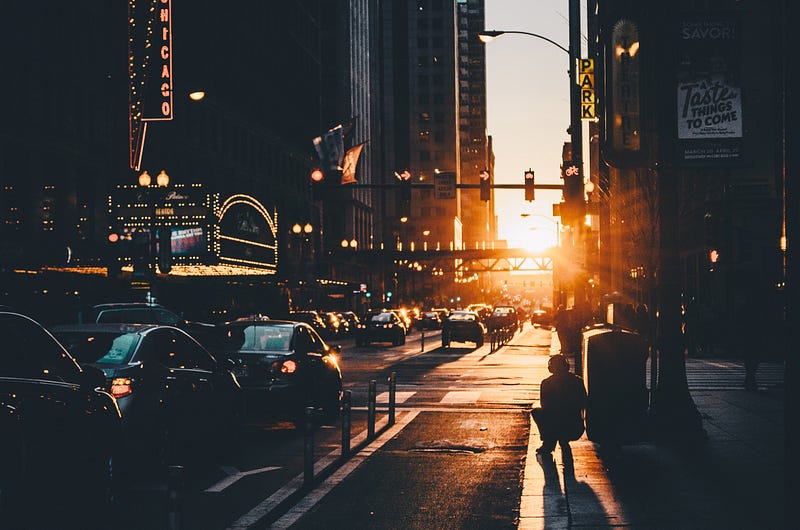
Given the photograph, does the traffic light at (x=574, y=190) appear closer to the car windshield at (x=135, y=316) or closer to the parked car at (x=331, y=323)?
the car windshield at (x=135, y=316)

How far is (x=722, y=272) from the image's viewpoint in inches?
1743

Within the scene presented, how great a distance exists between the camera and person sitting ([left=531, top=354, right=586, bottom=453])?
12.7m

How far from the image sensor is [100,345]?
12281mm

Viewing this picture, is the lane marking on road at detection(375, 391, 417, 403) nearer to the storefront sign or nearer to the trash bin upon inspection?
the trash bin

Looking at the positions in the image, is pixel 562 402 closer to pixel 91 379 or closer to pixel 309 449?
pixel 309 449

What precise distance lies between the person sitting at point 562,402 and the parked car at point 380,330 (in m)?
38.6

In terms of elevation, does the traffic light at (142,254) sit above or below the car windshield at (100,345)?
above

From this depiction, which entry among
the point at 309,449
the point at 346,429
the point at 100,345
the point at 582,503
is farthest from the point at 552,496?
the point at 100,345

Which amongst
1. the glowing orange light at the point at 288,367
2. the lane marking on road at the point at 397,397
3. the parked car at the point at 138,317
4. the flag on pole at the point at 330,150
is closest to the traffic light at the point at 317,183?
the parked car at the point at 138,317

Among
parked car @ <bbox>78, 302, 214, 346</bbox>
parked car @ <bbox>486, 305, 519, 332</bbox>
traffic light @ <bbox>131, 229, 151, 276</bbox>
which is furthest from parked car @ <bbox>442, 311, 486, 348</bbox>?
parked car @ <bbox>78, 302, 214, 346</bbox>

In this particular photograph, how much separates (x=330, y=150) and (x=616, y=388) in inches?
1582

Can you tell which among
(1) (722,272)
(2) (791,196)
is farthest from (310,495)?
(1) (722,272)

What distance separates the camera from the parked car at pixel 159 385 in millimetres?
11625

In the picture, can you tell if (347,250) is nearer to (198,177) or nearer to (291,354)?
(198,177)
